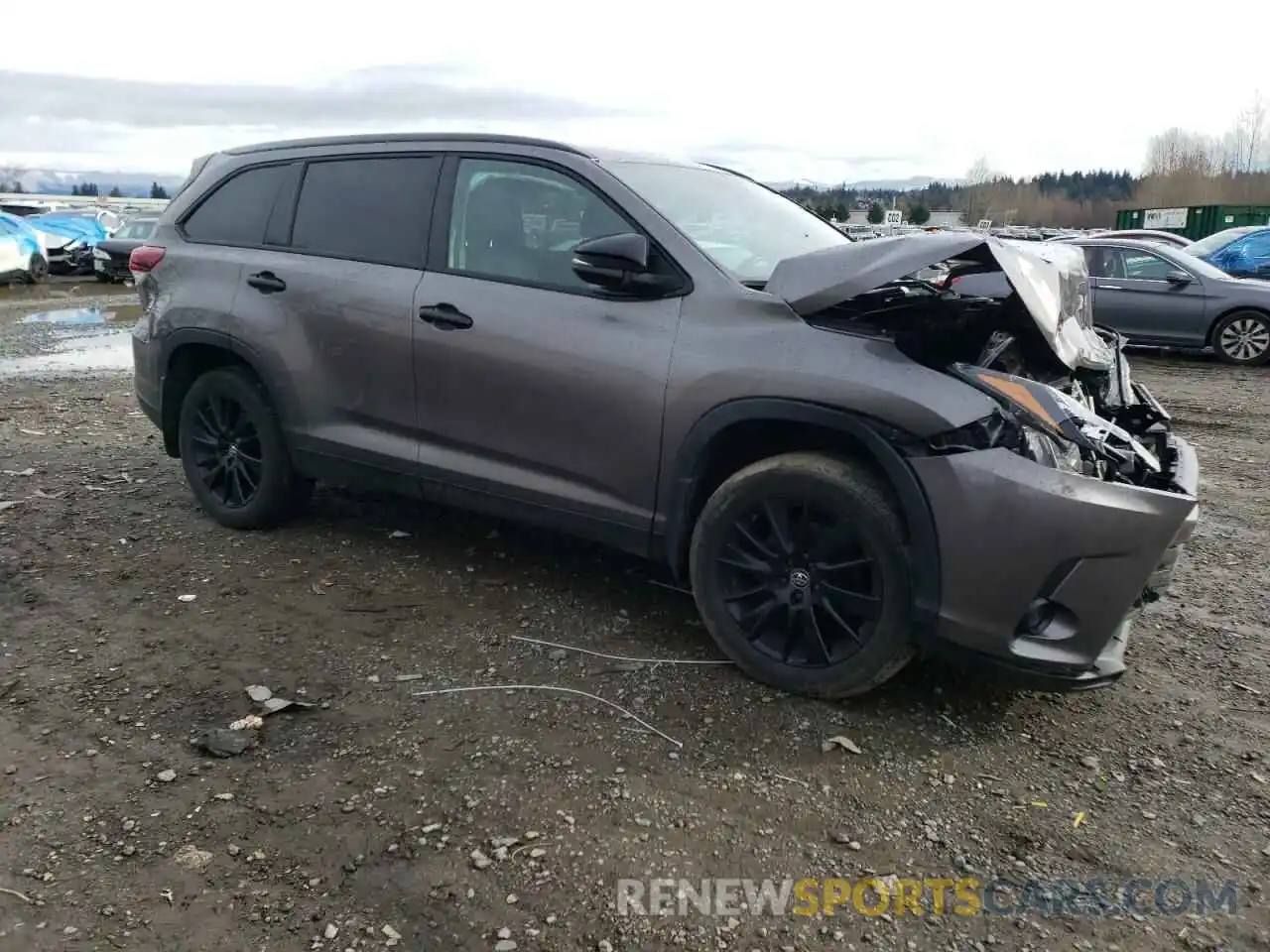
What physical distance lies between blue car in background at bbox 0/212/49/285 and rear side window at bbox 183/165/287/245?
19097mm

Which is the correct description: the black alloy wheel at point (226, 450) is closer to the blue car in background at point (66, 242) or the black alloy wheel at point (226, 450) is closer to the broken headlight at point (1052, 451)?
the broken headlight at point (1052, 451)

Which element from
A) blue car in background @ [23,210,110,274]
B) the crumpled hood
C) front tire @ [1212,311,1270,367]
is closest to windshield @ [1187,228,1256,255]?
front tire @ [1212,311,1270,367]

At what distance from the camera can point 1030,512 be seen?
114 inches

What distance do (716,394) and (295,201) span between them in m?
2.47

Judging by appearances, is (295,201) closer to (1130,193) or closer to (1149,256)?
(1149,256)

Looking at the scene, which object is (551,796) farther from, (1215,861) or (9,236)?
(9,236)

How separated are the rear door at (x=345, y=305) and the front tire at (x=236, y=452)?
191 mm

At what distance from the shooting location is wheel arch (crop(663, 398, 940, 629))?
3092 millimetres

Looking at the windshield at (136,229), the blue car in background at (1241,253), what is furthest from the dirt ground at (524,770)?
the windshield at (136,229)

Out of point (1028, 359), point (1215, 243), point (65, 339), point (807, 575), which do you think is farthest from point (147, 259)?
point (1215, 243)

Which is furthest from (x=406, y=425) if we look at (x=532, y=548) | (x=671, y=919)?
(x=671, y=919)

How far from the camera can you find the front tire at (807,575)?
3166 mm

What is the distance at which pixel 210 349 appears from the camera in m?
4.97

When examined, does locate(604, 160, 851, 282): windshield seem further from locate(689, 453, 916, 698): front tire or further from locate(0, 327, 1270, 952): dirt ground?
locate(0, 327, 1270, 952): dirt ground
